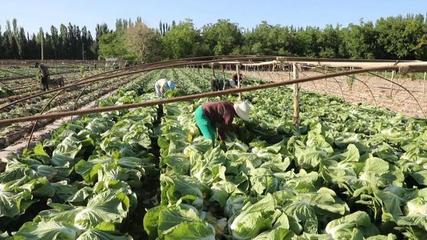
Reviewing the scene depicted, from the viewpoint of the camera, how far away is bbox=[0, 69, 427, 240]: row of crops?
3242 mm

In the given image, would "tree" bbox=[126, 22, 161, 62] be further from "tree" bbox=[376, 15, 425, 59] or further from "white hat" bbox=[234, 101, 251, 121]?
"white hat" bbox=[234, 101, 251, 121]

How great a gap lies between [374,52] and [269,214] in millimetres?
61797

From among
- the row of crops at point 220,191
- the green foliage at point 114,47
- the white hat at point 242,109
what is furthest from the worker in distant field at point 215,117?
the green foliage at point 114,47

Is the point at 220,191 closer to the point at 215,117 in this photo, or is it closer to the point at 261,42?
the point at 215,117

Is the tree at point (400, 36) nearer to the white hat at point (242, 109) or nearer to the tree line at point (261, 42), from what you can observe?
the tree line at point (261, 42)

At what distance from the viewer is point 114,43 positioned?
3597 inches

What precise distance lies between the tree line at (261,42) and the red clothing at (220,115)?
51.8 meters

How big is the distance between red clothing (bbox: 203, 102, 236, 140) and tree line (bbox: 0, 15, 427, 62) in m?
51.8

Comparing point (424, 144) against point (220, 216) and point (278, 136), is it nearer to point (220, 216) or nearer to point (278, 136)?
point (278, 136)

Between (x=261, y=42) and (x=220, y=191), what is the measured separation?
2841 inches

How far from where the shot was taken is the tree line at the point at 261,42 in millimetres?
58656

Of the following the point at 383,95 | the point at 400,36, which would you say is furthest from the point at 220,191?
the point at 400,36

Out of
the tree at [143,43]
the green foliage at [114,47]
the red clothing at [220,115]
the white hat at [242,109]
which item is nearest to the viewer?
the red clothing at [220,115]

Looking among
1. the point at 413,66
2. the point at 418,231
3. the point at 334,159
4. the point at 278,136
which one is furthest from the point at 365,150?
the point at 413,66
